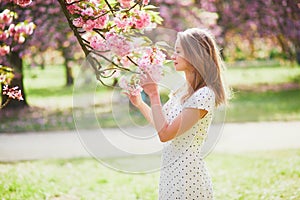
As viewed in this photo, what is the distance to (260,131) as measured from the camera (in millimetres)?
9562

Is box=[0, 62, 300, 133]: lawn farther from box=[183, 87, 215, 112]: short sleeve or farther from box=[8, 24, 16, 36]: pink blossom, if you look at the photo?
box=[183, 87, 215, 112]: short sleeve

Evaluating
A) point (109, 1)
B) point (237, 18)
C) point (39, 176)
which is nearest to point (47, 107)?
point (237, 18)

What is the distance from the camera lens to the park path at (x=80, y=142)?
25.3 feet

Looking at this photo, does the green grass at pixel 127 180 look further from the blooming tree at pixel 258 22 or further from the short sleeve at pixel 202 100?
the blooming tree at pixel 258 22

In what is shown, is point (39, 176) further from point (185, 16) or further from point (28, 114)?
point (185, 16)

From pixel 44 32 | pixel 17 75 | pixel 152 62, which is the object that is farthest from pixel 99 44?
pixel 17 75

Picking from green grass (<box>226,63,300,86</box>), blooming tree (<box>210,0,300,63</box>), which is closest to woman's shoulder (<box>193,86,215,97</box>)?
blooming tree (<box>210,0,300,63</box>)

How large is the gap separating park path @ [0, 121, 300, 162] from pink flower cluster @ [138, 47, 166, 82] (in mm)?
3870

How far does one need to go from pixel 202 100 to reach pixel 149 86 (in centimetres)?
31

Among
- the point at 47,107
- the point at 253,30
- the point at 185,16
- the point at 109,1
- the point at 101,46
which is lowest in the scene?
the point at 47,107

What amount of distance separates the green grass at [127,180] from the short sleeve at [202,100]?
8.26 ft

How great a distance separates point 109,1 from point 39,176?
3.06 meters

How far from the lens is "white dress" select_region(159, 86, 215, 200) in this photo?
3.01m

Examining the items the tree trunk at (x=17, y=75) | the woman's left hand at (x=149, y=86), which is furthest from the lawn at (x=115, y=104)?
the woman's left hand at (x=149, y=86)
